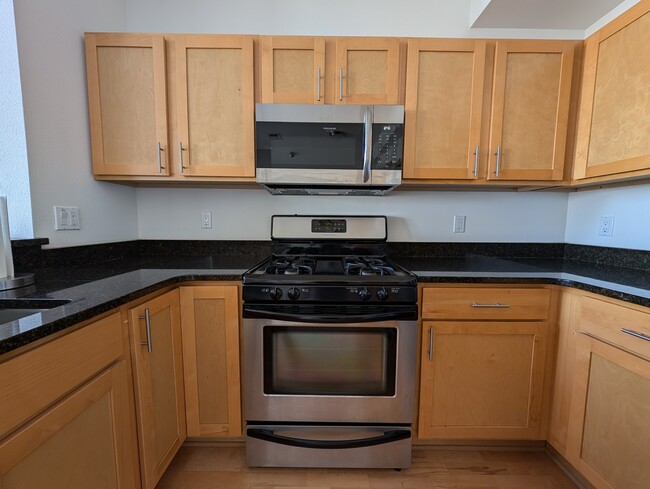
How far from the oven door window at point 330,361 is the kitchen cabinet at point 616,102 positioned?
1.34 metres

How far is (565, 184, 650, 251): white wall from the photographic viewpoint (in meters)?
1.49

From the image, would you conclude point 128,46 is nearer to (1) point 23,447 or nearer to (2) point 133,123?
(2) point 133,123

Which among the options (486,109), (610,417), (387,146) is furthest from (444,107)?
(610,417)

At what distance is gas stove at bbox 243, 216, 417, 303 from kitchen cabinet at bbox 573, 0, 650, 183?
1108 millimetres

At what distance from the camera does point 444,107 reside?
5.16 ft

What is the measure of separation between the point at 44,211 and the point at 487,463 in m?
2.50

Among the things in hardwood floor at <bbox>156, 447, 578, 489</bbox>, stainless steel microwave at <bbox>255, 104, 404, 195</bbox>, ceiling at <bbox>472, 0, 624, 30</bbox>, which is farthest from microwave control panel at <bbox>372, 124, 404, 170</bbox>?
hardwood floor at <bbox>156, 447, 578, 489</bbox>

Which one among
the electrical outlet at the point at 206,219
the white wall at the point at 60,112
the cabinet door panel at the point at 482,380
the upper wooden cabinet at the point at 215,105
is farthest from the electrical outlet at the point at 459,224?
the white wall at the point at 60,112

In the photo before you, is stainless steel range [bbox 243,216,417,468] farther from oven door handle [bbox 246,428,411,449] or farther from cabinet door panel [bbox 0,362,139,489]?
cabinet door panel [bbox 0,362,139,489]

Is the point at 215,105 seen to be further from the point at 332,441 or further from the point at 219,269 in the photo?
the point at 332,441

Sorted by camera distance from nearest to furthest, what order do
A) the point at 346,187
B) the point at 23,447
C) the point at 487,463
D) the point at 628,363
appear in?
the point at 23,447, the point at 628,363, the point at 487,463, the point at 346,187

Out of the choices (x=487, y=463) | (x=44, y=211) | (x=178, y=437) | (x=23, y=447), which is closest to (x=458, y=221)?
(x=487, y=463)

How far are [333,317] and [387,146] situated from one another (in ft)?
3.02

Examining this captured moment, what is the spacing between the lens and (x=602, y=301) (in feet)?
3.84
